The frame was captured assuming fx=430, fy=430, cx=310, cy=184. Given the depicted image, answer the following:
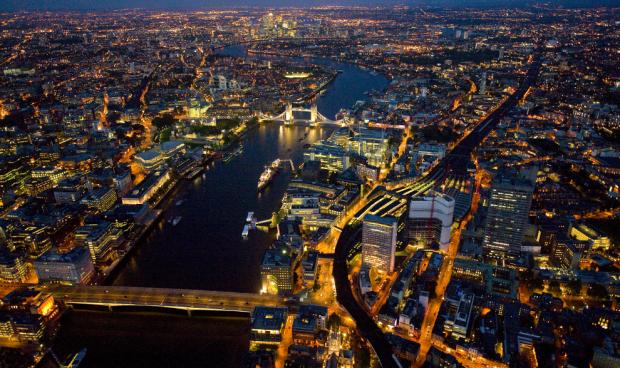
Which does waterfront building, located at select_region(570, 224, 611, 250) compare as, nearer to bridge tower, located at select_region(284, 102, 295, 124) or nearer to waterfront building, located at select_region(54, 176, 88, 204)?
bridge tower, located at select_region(284, 102, 295, 124)

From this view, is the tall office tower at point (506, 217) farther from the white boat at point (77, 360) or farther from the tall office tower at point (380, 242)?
the white boat at point (77, 360)

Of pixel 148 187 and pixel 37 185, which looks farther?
pixel 37 185

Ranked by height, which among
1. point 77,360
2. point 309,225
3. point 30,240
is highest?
point 30,240

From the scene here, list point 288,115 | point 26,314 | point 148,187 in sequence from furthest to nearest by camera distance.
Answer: point 288,115
point 148,187
point 26,314

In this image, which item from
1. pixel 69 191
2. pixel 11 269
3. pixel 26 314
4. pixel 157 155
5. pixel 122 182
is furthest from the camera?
pixel 157 155

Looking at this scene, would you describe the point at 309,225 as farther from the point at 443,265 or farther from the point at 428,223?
the point at 443,265

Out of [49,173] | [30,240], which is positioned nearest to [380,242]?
[30,240]
